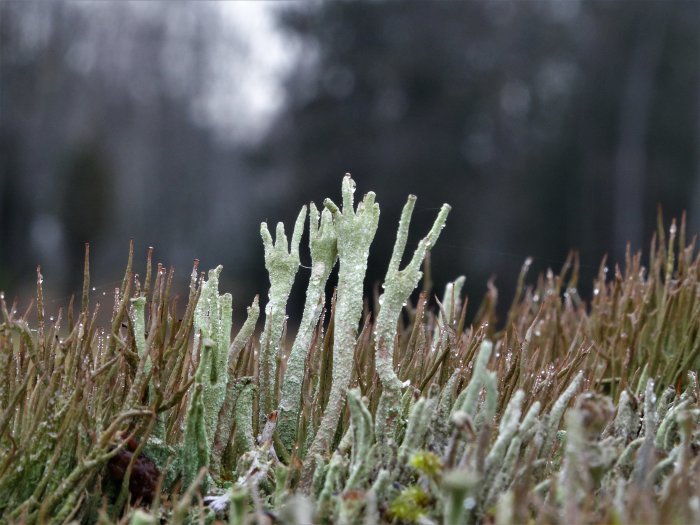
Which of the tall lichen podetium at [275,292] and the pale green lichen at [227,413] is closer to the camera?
the pale green lichen at [227,413]

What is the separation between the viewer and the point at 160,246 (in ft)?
97.1

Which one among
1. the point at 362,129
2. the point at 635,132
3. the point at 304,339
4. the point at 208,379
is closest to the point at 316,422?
the point at 304,339

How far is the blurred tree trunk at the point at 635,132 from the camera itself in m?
28.6

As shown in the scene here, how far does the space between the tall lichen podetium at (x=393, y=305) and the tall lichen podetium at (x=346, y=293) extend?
9 centimetres

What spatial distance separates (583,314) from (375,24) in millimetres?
24770

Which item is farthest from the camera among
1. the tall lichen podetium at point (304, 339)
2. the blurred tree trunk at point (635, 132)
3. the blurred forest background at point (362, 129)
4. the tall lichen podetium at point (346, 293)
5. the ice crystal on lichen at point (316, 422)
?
the blurred tree trunk at point (635, 132)

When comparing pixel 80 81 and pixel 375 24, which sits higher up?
pixel 80 81

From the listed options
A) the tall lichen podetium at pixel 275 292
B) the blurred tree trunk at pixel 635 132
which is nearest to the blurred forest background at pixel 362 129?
the blurred tree trunk at pixel 635 132

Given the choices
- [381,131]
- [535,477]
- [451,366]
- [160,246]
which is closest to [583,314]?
[451,366]

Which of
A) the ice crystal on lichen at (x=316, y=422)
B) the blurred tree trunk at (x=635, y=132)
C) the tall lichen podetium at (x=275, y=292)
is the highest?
the blurred tree trunk at (x=635, y=132)

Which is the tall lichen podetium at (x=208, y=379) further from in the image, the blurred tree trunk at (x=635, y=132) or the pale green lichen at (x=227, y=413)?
the blurred tree trunk at (x=635, y=132)

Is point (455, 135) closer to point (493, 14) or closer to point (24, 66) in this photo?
point (493, 14)

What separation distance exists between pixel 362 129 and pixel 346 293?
23.8 meters

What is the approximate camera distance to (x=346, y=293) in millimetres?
2379
